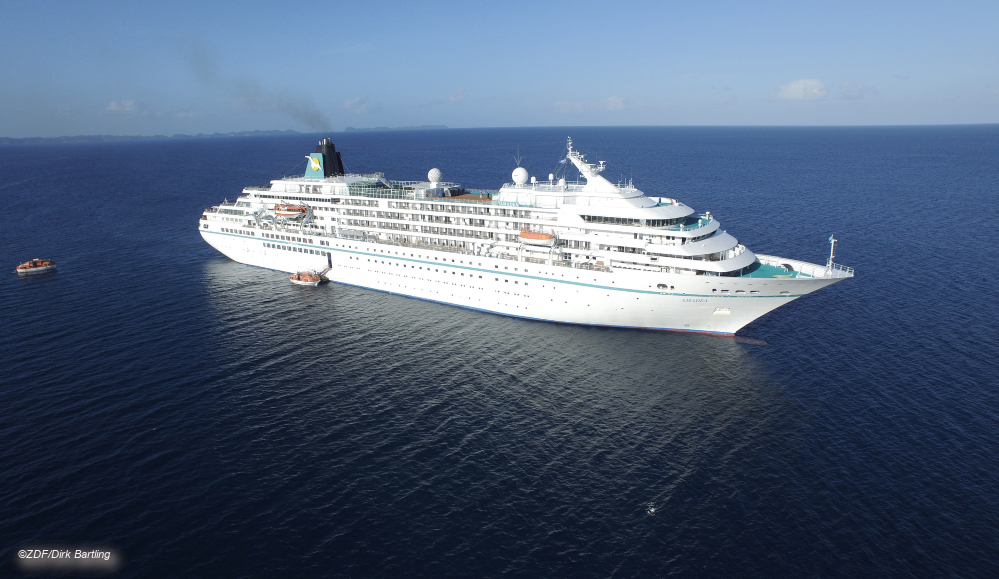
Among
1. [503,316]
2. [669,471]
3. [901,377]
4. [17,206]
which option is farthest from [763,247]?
[17,206]

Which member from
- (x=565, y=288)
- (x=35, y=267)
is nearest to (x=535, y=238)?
(x=565, y=288)

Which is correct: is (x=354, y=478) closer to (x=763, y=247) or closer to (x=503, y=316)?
(x=503, y=316)

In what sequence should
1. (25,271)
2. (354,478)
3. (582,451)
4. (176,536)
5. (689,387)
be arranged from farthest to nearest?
→ (25,271), (689,387), (582,451), (354,478), (176,536)

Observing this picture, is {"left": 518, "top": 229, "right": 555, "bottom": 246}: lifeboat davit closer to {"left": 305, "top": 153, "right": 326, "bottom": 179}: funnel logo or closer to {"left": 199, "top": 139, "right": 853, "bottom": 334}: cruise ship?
{"left": 199, "top": 139, "right": 853, "bottom": 334}: cruise ship

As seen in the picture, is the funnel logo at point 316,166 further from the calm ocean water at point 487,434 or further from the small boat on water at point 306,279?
the calm ocean water at point 487,434

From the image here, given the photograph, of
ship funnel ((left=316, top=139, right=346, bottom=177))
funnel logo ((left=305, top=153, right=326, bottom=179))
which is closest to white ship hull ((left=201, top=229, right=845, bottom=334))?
funnel logo ((left=305, top=153, right=326, bottom=179))

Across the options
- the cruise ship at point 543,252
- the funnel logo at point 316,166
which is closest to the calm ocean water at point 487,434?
the cruise ship at point 543,252

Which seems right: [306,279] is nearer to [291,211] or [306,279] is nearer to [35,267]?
[291,211]
